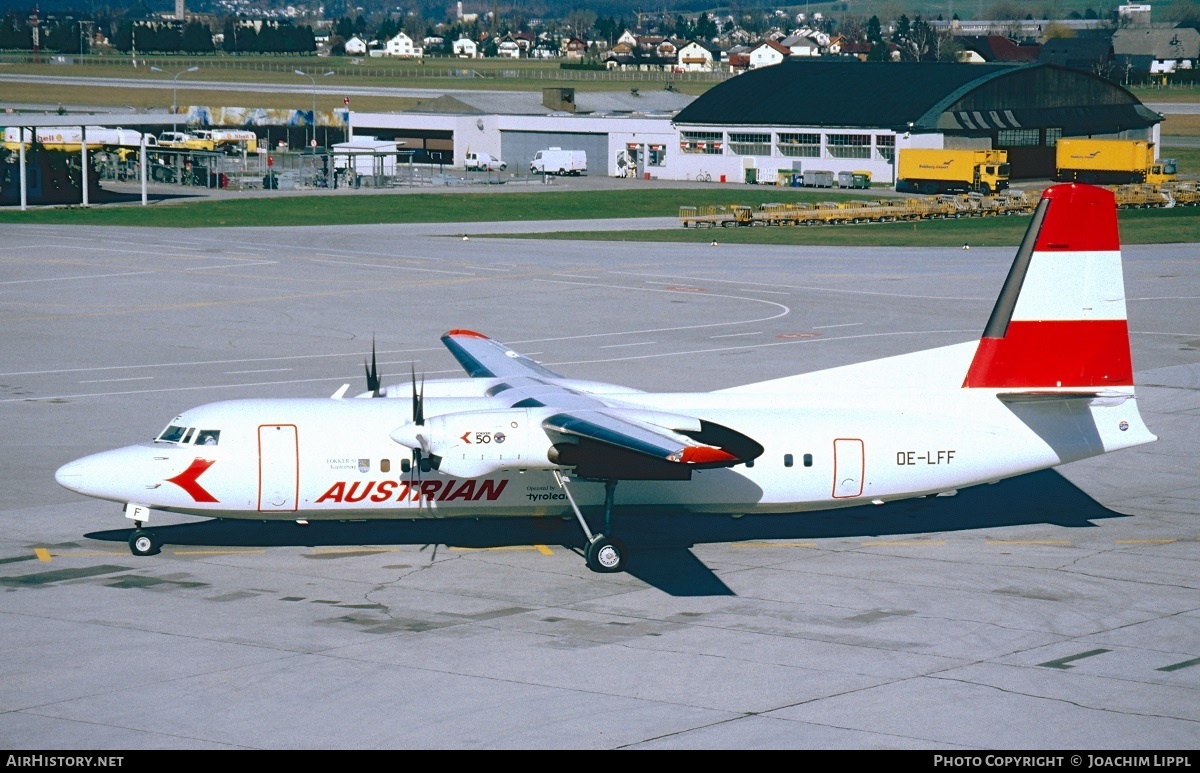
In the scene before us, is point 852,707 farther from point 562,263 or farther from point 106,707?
point 562,263

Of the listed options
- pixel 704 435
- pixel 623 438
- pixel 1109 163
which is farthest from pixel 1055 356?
pixel 1109 163

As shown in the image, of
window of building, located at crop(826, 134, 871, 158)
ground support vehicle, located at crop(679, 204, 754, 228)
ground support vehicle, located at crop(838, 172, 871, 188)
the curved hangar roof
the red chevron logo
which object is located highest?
the curved hangar roof

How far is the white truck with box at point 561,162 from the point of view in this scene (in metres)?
133

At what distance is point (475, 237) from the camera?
82.3 metres

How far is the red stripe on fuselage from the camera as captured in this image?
88.2 ft

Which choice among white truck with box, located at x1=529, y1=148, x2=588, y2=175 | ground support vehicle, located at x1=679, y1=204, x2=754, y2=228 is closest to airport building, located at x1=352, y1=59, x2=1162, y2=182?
white truck with box, located at x1=529, y1=148, x2=588, y2=175

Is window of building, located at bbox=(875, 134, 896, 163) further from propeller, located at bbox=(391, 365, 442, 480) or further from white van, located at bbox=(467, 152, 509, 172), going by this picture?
propeller, located at bbox=(391, 365, 442, 480)

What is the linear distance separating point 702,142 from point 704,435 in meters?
110

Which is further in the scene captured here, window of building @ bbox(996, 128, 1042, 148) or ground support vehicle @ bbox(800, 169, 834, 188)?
window of building @ bbox(996, 128, 1042, 148)

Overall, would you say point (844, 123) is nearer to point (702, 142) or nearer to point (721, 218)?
point (702, 142)

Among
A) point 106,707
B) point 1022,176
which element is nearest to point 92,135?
point 1022,176

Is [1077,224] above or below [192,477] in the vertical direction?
above

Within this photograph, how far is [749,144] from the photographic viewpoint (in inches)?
5074

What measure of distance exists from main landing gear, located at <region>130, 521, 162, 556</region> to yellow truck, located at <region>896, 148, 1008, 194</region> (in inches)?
3637
